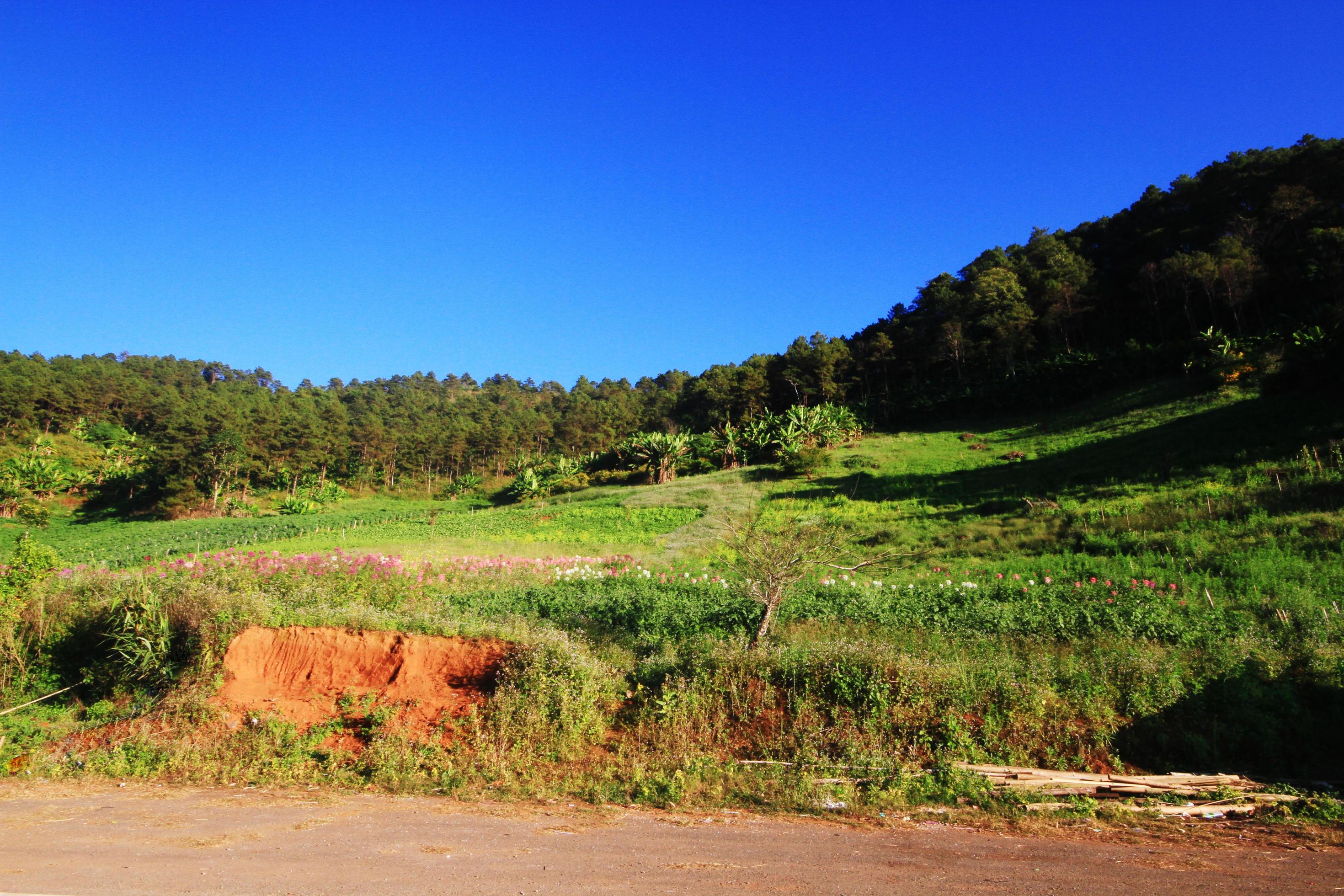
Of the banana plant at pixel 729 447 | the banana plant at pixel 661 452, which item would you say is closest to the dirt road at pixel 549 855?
the banana plant at pixel 661 452

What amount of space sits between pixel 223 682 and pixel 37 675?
12.6 feet

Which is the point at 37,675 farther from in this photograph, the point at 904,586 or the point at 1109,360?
the point at 1109,360

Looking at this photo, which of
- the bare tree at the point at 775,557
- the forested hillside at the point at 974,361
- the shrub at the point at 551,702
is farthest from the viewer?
the forested hillside at the point at 974,361

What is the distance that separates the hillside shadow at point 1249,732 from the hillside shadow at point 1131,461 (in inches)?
675

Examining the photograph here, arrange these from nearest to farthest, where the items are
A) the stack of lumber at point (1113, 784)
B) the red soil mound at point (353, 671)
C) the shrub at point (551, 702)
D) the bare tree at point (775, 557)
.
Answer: the stack of lumber at point (1113, 784)
the shrub at point (551, 702)
the red soil mound at point (353, 671)
the bare tree at point (775, 557)

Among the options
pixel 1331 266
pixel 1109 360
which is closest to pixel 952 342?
pixel 1109 360

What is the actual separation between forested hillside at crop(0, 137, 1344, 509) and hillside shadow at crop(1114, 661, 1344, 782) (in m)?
26.2

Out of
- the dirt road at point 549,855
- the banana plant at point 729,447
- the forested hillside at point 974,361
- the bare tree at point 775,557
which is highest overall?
the forested hillside at point 974,361

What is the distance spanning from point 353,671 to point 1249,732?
11.4 meters

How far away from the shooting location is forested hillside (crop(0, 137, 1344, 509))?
1901 inches

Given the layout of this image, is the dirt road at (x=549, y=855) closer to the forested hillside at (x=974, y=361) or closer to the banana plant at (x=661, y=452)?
the forested hillside at (x=974, y=361)

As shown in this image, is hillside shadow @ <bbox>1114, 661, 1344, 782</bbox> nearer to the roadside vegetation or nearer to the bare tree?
the roadside vegetation

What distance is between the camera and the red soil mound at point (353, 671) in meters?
9.10

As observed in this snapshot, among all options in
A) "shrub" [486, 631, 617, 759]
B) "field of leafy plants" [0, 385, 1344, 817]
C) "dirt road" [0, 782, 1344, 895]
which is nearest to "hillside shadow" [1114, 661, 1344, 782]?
"field of leafy plants" [0, 385, 1344, 817]
